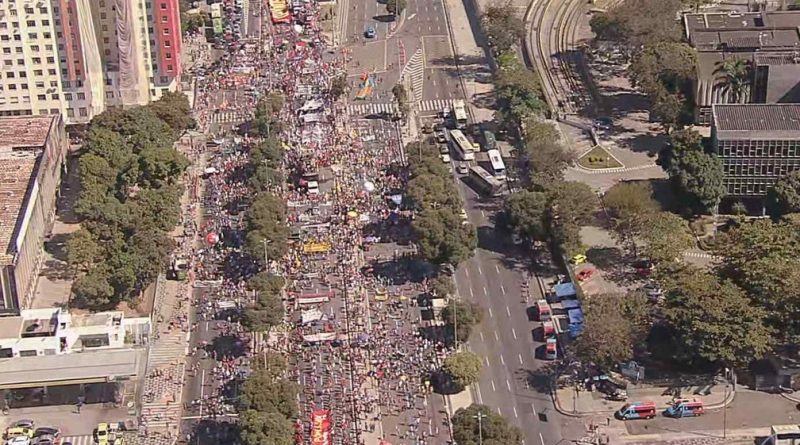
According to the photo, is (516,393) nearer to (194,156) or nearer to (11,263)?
(11,263)

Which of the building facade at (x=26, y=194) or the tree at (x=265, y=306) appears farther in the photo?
the building facade at (x=26, y=194)

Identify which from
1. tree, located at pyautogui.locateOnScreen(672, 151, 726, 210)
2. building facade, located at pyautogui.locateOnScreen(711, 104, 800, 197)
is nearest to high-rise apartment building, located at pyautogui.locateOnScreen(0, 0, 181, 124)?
tree, located at pyautogui.locateOnScreen(672, 151, 726, 210)

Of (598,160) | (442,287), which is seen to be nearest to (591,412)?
(442,287)

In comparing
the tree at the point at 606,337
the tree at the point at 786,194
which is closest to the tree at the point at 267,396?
the tree at the point at 606,337

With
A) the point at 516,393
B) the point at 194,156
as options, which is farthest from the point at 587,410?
the point at 194,156

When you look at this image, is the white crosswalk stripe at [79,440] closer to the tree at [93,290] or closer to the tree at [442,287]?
the tree at [93,290]
